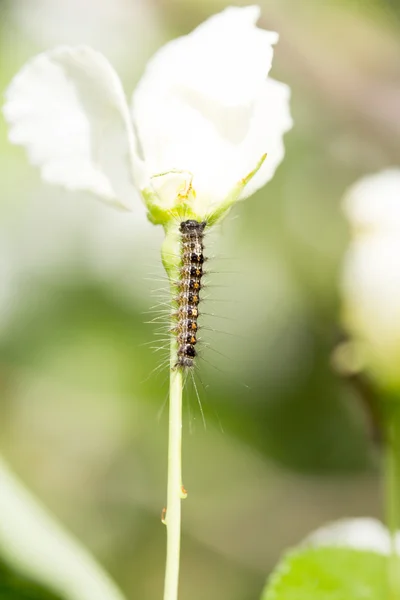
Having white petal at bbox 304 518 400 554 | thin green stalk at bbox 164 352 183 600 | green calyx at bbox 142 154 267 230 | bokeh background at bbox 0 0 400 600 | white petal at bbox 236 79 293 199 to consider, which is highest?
bokeh background at bbox 0 0 400 600

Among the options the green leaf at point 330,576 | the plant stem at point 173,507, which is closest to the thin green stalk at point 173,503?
the plant stem at point 173,507

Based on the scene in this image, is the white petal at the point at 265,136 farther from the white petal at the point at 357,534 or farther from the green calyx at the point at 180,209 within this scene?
the white petal at the point at 357,534

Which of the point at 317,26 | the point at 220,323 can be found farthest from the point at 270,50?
the point at 317,26

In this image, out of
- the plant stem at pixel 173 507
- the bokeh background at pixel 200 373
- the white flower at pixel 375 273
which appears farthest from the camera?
the bokeh background at pixel 200 373

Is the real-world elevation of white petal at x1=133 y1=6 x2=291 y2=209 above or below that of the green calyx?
above

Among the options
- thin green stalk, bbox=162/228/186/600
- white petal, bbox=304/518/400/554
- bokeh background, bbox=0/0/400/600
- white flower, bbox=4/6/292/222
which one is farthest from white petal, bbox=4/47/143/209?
bokeh background, bbox=0/0/400/600

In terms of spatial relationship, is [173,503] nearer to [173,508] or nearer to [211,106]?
[173,508]

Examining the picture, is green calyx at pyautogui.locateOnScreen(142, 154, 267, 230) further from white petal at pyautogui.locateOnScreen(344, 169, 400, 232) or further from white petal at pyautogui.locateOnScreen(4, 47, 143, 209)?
white petal at pyautogui.locateOnScreen(344, 169, 400, 232)
